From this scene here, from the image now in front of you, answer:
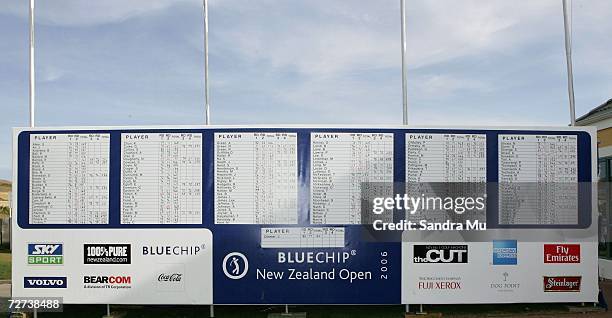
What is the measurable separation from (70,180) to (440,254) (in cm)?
573

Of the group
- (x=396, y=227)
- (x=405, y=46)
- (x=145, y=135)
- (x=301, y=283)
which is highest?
(x=405, y=46)

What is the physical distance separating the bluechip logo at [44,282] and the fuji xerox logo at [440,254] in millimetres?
5379

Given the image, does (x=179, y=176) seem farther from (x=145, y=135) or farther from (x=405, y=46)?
(x=405, y=46)

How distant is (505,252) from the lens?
26.1 ft

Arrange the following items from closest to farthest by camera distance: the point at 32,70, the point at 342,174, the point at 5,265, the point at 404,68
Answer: the point at 342,174 < the point at 32,70 < the point at 404,68 < the point at 5,265

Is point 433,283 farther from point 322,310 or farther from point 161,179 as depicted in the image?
point 161,179

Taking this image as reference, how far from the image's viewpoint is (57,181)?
26.1 feet

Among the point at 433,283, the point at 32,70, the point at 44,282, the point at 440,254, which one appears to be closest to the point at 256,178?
the point at 440,254

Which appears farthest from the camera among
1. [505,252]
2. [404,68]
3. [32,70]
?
[404,68]

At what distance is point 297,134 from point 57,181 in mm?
3729

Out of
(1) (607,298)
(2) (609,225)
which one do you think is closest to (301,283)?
(1) (607,298)

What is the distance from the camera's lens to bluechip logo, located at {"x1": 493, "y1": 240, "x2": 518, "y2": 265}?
7.95 meters

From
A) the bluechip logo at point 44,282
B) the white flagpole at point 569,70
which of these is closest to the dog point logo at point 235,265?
the bluechip logo at point 44,282

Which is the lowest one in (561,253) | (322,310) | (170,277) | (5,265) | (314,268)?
(5,265)
